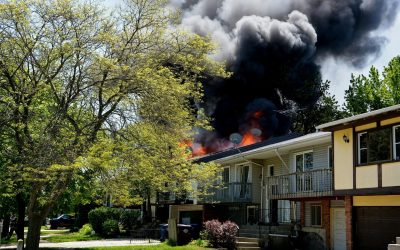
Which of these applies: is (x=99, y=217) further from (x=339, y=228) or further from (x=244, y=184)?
(x=339, y=228)

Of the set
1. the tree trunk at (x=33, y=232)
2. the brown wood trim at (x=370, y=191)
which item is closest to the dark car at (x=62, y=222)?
the tree trunk at (x=33, y=232)

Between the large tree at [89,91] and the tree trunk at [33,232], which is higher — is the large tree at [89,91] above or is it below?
above

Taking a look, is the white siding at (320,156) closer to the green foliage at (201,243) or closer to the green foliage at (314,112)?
the green foliage at (201,243)

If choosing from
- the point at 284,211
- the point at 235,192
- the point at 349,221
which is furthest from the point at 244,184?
the point at 349,221

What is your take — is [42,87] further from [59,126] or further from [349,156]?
[349,156]

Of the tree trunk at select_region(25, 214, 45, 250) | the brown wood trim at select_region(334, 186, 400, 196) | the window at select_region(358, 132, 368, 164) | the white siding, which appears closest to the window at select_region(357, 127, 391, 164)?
the window at select_region(358, 132, 368, 164)

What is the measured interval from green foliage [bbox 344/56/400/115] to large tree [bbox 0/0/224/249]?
26.5m

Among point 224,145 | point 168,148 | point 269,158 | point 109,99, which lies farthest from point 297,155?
point 224,145

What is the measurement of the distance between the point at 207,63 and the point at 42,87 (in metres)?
6.52

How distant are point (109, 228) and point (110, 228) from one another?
69 millimetres

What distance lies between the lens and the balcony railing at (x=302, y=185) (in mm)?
22438

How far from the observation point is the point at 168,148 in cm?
2091

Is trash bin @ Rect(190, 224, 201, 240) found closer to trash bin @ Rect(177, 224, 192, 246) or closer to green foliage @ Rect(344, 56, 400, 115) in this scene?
trash bin @ Rect(177, 224, 192, 246)

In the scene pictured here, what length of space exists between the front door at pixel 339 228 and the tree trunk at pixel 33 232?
41.5 feet
